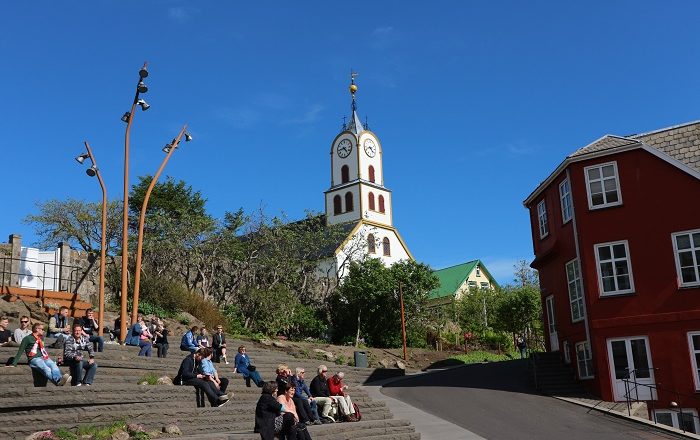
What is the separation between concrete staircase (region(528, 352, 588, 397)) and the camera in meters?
24.2

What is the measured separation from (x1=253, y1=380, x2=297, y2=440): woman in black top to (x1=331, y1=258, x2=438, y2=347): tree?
98.2 feet

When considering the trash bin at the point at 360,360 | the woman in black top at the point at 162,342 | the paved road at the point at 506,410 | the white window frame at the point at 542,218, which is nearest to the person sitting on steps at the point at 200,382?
the woman in black top at the point at 162,342

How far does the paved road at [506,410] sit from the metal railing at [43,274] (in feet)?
49.2

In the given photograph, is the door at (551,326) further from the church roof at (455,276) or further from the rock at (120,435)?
the church roof at (455,276)

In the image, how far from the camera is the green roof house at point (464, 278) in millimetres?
72188

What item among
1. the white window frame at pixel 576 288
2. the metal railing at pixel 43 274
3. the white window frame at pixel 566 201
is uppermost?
the white window frame at pixel 566 201

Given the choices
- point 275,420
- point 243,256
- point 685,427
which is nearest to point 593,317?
point 685,427

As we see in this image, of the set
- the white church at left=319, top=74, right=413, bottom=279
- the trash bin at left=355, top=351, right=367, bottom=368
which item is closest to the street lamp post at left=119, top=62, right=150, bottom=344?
the trash bin at left=355, top=351, right=367, bottom=368

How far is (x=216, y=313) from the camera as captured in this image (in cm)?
3484

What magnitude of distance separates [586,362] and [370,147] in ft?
157

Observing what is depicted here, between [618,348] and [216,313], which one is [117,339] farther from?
[618,348]

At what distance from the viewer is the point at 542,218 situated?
29.3 meters

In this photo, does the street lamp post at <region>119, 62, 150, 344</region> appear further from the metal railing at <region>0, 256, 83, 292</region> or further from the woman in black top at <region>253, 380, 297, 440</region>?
the woman in black top at <region>253, 380, 297, 440</region>

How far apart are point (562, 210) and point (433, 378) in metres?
8.57
